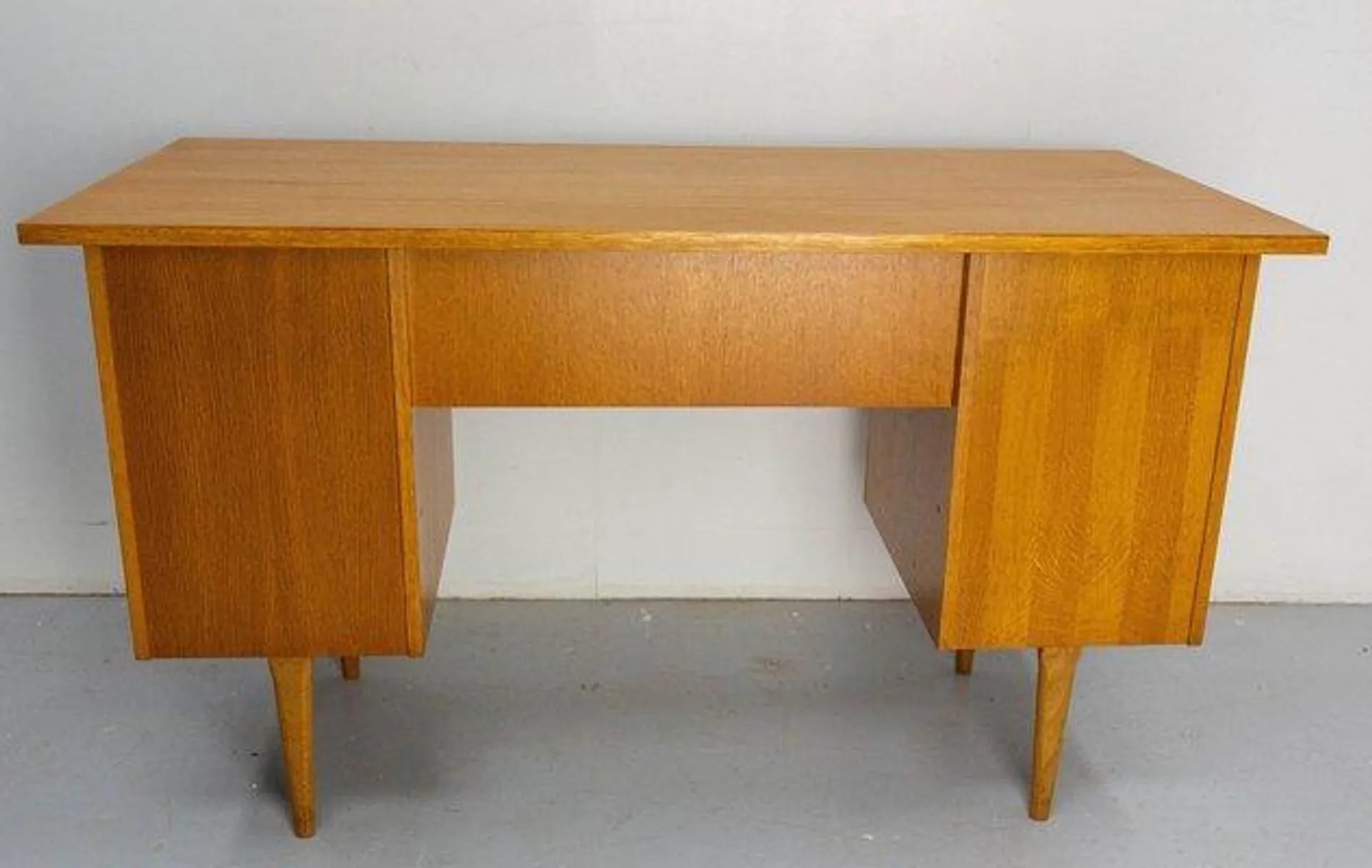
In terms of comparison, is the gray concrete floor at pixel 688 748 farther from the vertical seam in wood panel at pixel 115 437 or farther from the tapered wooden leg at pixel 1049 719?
the vertical seam in wood panel at pixel 115 437

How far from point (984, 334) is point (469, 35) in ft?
3.35

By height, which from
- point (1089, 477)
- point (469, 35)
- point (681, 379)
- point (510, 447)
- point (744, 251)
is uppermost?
point (469, 35)

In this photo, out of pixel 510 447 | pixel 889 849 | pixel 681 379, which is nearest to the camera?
pixel 681 379

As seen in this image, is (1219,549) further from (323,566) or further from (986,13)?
(323,566)

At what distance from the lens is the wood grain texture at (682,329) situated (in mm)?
1523

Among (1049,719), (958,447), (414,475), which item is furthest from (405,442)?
(1049,719)

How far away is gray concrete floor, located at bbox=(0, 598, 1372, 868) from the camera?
1.78 m

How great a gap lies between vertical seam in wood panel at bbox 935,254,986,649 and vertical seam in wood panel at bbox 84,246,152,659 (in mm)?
947

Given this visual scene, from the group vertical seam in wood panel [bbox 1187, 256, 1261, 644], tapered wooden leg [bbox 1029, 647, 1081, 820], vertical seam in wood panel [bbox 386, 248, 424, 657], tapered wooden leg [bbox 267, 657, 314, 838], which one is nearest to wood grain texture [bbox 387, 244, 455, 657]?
vertical seam in wood panel [bbox 386, 248, 424, 657]

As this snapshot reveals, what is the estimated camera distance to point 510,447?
7.59ft

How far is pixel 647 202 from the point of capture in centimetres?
161

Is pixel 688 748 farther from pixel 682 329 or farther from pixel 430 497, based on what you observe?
pixel 682 329

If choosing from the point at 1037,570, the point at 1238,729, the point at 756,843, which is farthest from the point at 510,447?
the point at 1238,729

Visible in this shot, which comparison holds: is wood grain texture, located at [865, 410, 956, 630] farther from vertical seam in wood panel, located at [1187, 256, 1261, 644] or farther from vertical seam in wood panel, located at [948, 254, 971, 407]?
vertical seam in wood panel, located at [1187, 256, 1261, 644]
